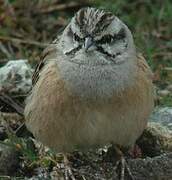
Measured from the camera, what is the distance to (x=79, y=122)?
5152mm

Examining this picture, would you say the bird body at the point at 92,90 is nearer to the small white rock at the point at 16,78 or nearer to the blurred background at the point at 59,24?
the small white rock at the point at 16,78

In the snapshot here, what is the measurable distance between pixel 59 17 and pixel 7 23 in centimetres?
62

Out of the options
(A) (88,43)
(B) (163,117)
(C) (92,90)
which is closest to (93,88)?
(C) (92,90)

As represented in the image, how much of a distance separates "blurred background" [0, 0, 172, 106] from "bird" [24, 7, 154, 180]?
1937 mm

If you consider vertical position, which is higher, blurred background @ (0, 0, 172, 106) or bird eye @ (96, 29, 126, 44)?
bird eye @ (96, 29, 126, 44)

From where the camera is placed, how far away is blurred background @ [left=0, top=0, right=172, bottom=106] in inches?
300

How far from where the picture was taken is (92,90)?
202 inches

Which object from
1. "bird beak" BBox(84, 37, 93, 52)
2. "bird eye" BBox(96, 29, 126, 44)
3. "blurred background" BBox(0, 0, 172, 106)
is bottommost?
"blurred background" BBox(0, 0, 172, 106)

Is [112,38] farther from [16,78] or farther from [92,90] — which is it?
[16,78]

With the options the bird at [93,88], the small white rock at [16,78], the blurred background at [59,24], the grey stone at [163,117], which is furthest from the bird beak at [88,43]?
the blurred background at [59,24]

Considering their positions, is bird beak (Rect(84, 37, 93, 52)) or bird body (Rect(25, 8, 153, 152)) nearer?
bird beak (Rect(84, 37, 93, 52))

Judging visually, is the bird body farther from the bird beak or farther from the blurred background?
the blurred background

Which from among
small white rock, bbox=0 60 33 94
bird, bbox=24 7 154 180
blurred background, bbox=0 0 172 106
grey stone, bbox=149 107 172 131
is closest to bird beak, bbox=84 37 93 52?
bird, bbox=24 7 154 180

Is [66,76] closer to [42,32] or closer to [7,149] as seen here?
[7,149]
